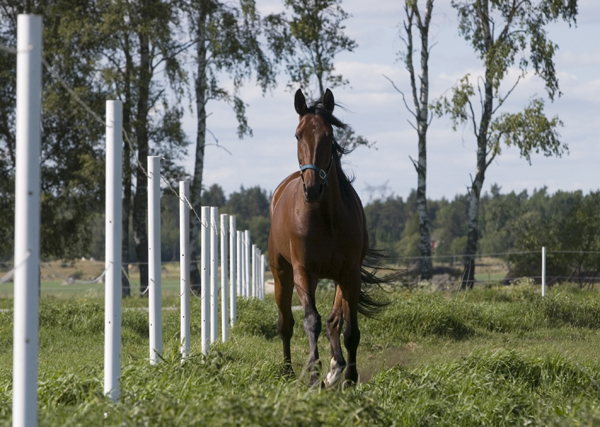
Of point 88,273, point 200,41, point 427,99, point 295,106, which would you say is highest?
point 200,41

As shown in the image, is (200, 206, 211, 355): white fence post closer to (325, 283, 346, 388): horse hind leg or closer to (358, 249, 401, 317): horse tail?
(325, 283, 346, 388): horse hind leg

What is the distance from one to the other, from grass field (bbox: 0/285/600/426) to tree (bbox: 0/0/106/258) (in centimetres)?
1164

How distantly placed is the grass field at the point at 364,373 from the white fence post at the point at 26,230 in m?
0.28

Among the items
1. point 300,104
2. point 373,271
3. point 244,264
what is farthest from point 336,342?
point 244,264

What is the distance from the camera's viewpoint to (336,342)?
613 cm

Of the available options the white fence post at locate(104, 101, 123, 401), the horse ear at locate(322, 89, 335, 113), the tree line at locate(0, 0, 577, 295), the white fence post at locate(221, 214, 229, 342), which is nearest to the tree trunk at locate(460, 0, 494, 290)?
the tree line at locate(0, 0, 577, 295)

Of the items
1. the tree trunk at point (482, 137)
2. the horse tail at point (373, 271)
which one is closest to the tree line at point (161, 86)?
the tree trunk at point (482, 137)

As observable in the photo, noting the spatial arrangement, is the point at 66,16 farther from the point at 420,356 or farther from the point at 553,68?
the point at 420,356

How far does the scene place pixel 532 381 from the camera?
6.14 m

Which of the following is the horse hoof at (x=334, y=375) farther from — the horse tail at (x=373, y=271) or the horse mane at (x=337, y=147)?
the horse tail at (x=373, y=271)

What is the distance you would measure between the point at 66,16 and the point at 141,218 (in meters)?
6.44

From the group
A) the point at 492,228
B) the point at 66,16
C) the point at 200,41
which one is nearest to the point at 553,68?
the point at 200,41

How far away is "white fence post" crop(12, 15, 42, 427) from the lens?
117 inches

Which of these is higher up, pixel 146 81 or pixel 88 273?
pixel 146 81
